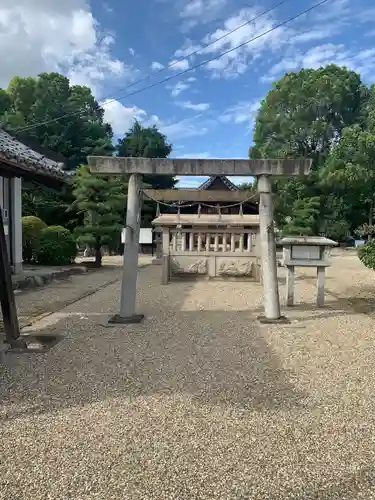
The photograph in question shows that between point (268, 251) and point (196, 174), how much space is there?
5.08 feet

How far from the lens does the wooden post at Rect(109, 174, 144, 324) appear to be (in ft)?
20.9

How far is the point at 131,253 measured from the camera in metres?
6.43

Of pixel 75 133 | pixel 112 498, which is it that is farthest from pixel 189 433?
pixel 75 133

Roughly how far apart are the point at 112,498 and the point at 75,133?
92.1 feet

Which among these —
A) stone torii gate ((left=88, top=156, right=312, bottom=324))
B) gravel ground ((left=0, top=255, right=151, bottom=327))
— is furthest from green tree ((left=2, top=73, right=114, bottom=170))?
stone torii gate ((left=88, top=156, right=312, bottom=324))

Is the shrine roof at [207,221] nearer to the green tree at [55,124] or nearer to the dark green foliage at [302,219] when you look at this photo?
the green tree at [55,124]

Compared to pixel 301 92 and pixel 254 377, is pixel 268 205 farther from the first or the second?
pixel 301 92

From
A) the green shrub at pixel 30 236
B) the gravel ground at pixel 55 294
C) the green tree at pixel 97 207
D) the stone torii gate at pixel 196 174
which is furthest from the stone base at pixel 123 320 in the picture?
the green tree at pixel 97 207

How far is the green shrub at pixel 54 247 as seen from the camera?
1395 centimetres

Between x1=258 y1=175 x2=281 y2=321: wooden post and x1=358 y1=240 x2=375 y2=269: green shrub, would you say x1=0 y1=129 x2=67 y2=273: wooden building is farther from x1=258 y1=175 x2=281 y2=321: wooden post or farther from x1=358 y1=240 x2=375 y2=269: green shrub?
x1=358 y1=240 x2=375 y2=269: green shrub

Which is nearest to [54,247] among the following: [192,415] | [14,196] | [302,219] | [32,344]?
[14,196]

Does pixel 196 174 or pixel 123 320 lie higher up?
pixel 196 174

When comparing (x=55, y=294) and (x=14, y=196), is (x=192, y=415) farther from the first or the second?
(x=14, y=196)

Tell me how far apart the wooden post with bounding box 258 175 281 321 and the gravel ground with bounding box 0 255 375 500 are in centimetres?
55
